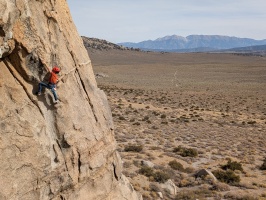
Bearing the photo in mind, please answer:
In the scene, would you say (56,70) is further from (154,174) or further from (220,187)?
(220,187)

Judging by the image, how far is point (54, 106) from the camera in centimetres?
864

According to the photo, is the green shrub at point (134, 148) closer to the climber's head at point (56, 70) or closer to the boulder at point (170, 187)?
the boulder at point (170, 187)

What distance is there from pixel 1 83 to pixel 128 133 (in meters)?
22.4

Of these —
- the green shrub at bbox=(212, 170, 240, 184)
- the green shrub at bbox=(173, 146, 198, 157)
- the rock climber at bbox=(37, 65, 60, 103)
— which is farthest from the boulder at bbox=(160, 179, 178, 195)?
the rock climber at bbox=(37, 65, 60, 103)

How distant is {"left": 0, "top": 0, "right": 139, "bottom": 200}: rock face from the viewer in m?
7.52

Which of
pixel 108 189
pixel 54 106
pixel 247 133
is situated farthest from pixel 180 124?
pixel 54 106

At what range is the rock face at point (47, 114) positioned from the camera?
7516mm

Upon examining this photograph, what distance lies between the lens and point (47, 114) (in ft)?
28.0

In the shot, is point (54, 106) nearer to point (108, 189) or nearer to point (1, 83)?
point (1, 83)

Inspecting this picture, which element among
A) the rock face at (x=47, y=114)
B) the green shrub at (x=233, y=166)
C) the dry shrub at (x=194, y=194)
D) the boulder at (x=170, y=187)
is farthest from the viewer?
the green shrub at (x=233, y=166)

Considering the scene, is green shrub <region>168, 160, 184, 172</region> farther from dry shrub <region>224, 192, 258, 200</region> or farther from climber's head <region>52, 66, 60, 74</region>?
climber's head <region>52, 66, 60, 74</region>

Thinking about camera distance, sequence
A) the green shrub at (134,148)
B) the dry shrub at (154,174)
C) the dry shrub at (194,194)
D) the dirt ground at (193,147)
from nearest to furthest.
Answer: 1. the dry shrub at (194,194)
2. the dirt ground at (193,147)
3. the dry shrub at (154,174)
4. the green shrub at (134,148)

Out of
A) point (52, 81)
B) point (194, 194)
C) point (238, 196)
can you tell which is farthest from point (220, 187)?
point (52, 81)

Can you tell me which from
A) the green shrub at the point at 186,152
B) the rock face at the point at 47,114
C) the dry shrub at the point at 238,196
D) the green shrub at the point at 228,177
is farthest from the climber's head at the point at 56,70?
the green shrub at the point at 186,152
